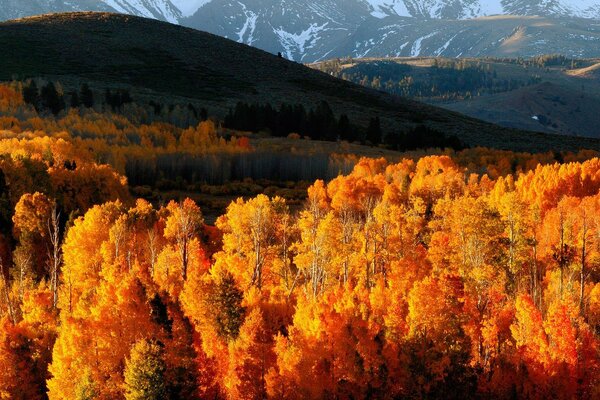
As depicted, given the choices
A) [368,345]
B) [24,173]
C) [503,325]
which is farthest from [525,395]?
[24,173]

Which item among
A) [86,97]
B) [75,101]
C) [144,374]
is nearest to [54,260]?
[144,374]

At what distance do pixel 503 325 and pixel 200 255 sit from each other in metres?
33.8

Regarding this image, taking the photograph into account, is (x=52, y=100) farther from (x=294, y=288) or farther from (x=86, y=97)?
(x=294, y=288)

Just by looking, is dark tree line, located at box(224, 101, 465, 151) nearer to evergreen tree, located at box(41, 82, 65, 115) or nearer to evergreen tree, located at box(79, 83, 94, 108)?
evergreen tree, located at box(79, 83, 94, 108)

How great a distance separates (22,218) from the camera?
86.8 meters

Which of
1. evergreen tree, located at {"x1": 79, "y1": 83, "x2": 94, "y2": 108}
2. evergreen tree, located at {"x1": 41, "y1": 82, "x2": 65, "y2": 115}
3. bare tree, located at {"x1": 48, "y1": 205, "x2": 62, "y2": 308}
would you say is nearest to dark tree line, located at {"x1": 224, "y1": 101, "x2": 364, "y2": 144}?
evergreen tree, located at {"x1": 79, "y1": 83, "x2": 94, "y2": 108}

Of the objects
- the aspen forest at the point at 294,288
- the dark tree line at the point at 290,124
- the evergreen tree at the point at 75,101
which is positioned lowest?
the aspen forest at the point at 294,288

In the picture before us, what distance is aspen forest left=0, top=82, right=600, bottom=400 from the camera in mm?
55188

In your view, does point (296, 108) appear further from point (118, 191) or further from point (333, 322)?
point (333, 322)

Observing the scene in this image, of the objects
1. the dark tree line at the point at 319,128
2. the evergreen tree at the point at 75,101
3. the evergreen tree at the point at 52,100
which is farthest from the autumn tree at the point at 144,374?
the evergreen tree at the point at 75,101

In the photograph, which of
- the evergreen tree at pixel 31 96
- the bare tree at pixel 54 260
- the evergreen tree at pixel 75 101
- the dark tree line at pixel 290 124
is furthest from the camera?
the dark tree line at pixel 290 124

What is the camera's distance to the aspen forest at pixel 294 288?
55188mm

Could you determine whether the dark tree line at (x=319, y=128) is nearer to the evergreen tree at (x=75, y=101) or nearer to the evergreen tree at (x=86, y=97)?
the evergreen tree at (x=86, y=97)

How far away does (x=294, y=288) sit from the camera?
7488 cm
